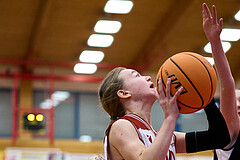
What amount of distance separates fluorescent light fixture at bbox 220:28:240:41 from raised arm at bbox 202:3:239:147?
9.89m

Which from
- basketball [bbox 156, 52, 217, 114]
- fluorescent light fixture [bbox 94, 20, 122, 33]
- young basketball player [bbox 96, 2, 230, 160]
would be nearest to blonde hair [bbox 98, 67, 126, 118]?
young basketball player [bbox 96, 2, 230, 160]

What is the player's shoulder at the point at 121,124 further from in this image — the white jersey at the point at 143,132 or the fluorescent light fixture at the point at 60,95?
the fluorescent light fixture at the point at 60,95

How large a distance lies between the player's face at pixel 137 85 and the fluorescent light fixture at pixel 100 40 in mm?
10103

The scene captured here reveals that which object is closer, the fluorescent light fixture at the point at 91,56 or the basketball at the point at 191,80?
the basketball at the point at 191,80

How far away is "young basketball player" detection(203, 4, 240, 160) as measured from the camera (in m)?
2.80

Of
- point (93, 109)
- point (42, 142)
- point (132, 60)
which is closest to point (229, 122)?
point (42, 142)

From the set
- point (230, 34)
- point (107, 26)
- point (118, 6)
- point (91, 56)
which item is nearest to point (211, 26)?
point (118, 6)

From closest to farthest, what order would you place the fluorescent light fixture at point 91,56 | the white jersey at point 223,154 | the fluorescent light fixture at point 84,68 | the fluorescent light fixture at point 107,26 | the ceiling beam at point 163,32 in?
the white jersey at point 223,154 → the ceiling beam at point 163,32 → the fluorescent light fixture at point 107,26 → the fluorescent light fixture at point 91,56 → the fluorescent light fixture at point 84,68

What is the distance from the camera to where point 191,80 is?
2578 mm

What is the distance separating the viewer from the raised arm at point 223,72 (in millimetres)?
2803

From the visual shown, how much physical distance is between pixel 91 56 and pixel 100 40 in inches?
54.4

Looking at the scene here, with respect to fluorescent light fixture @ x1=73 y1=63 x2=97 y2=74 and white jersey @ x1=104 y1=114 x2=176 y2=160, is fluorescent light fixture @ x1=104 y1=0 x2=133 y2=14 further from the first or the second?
white jersey @ x1=104 y1=114 x2=176 y2=160

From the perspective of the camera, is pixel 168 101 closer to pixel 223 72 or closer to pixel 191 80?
pixel 191 80

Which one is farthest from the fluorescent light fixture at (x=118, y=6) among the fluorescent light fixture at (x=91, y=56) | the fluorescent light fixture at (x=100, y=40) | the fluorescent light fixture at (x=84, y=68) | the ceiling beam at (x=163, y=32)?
the fluorescent light fixture at (x=84, y=68)
